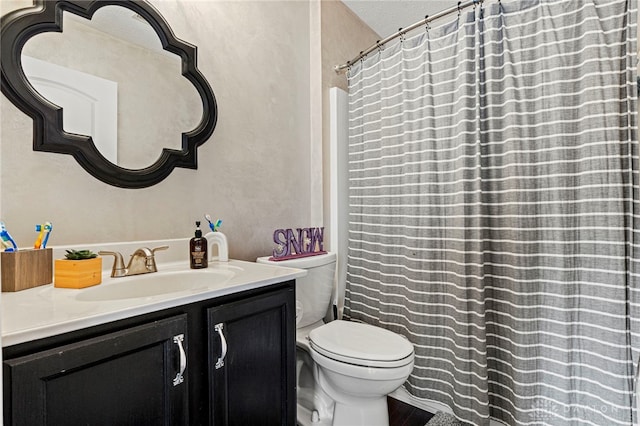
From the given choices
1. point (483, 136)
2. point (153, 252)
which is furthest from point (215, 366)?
point (483, 136)

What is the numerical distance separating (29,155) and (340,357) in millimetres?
1297

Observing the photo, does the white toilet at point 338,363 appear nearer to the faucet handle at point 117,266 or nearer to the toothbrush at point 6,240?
the faucet handle at point 117,266

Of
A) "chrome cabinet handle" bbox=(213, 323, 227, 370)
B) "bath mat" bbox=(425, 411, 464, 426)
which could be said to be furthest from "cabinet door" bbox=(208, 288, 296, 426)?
"bath mat" bbox=(425, 411, 464, 426)

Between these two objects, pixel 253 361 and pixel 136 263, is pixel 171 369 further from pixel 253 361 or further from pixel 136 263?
pixel 136 263

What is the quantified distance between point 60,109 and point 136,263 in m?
0.56

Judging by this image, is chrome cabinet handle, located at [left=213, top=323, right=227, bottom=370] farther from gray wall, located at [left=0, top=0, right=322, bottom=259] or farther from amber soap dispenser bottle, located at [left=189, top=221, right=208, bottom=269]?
gray wall, located at [left=0, top=0, right=322, bottom=259]

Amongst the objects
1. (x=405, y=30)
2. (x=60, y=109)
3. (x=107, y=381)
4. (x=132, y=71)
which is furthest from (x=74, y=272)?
(x=405, y=30)

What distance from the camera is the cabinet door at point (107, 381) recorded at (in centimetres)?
63

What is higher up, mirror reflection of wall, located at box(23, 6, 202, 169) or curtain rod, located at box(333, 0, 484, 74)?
curtain rod, located at box(333, 0, 484, 74)

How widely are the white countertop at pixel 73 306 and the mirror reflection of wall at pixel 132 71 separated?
52cm

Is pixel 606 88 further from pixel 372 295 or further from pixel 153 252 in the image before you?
pixel 153 252

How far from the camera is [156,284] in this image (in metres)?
1.15

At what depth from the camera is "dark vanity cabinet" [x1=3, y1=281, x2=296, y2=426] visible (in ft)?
2.13

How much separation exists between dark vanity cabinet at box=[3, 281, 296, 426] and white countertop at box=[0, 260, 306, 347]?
0.02 m
